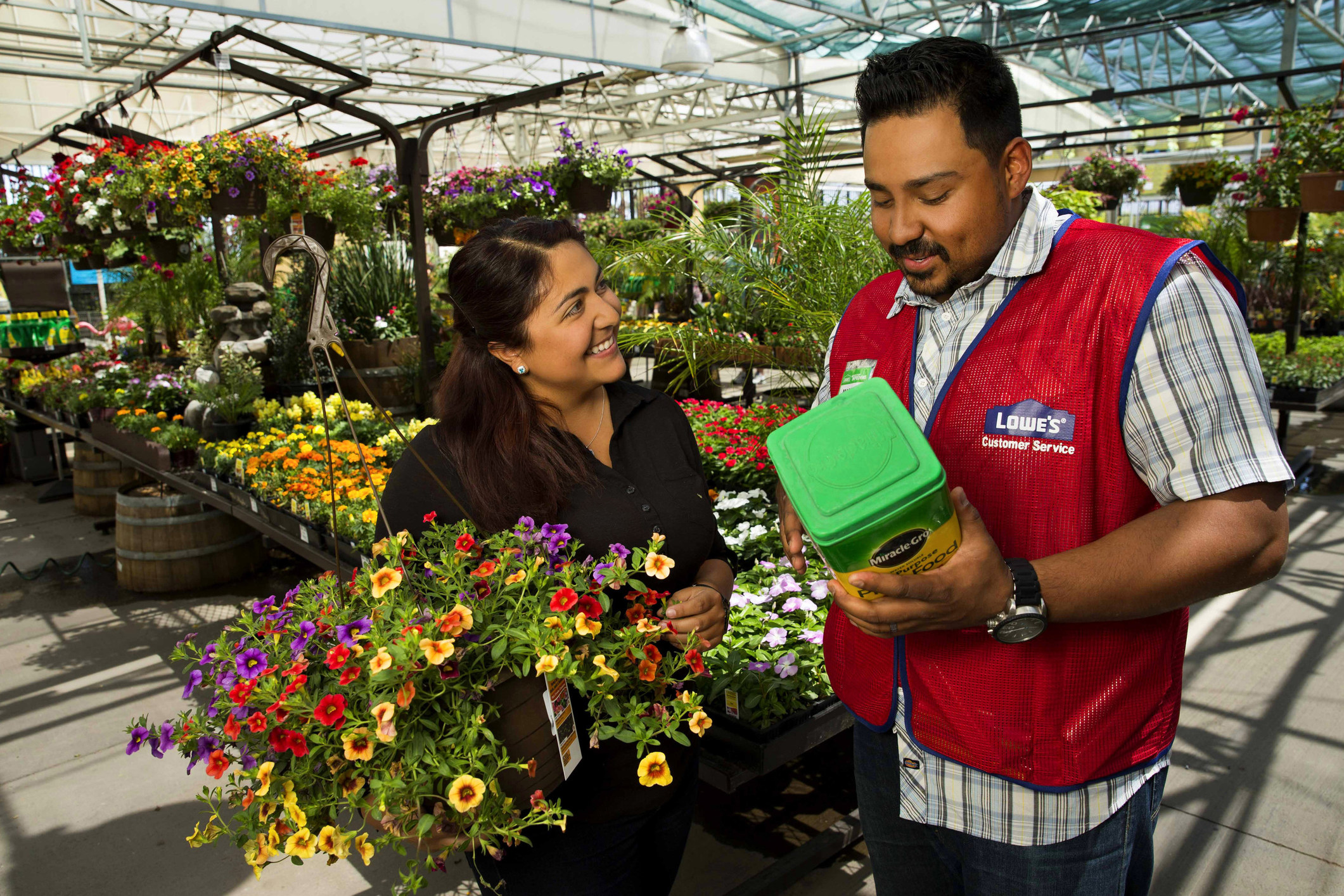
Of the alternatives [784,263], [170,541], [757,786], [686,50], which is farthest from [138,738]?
[686,50]

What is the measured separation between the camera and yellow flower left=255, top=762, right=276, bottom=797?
0.92m

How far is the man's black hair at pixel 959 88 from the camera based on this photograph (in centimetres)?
96

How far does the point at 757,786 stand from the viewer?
2.70 meters

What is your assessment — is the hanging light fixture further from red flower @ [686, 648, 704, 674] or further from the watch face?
the watch face

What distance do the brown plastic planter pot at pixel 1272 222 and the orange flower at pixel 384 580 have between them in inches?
278

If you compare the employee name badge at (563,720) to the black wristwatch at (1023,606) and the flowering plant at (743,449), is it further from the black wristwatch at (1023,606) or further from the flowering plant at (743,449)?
the flowering plant at (743,449)

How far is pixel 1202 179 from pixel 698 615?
7.88 metres

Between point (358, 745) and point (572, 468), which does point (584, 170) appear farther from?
point (358, 745)

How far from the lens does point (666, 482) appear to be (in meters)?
1.48

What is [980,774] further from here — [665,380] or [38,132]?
[38,132]

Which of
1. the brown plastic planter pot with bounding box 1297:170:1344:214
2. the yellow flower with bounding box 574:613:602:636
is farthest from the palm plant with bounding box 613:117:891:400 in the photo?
the brown plastic planter pot with bounding box 1297:170:1344:214

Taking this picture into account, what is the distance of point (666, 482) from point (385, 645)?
63 cm

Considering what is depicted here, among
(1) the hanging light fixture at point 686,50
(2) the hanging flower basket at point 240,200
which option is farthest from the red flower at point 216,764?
(1) the hanging light fixture at point 686,50

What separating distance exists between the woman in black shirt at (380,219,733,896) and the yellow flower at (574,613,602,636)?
218mm
